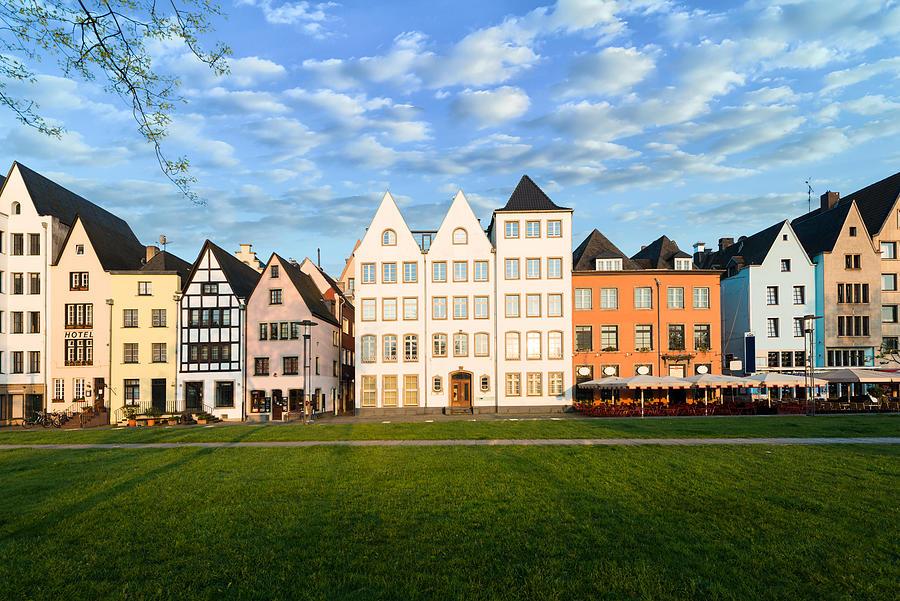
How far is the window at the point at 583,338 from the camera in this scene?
161ft

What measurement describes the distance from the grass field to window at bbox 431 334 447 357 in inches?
632

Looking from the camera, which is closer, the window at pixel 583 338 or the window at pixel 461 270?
the window at pixel 461 270

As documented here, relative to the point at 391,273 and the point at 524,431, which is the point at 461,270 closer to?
the point at 391,273

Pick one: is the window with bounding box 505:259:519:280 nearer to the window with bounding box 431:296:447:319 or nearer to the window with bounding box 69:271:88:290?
the window with bounding box 431:296:447:319

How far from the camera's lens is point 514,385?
1902 inches

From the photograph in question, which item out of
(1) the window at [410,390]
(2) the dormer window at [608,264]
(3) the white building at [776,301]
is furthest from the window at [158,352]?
(3) the white building at [776,301]

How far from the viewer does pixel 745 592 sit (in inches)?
318

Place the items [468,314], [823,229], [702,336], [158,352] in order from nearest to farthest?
[158,352]
[468,314]
[702,336]
[823,229]

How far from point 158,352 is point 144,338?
152 centimetres

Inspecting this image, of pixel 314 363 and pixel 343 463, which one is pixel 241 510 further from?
pixel 314 363

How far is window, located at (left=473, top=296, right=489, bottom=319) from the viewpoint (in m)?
A: 48.6

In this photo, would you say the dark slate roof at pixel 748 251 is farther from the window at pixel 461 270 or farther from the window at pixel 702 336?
the window at pixel 461 270

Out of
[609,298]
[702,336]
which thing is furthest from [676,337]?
[609,298]

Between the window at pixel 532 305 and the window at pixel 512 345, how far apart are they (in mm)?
1955
